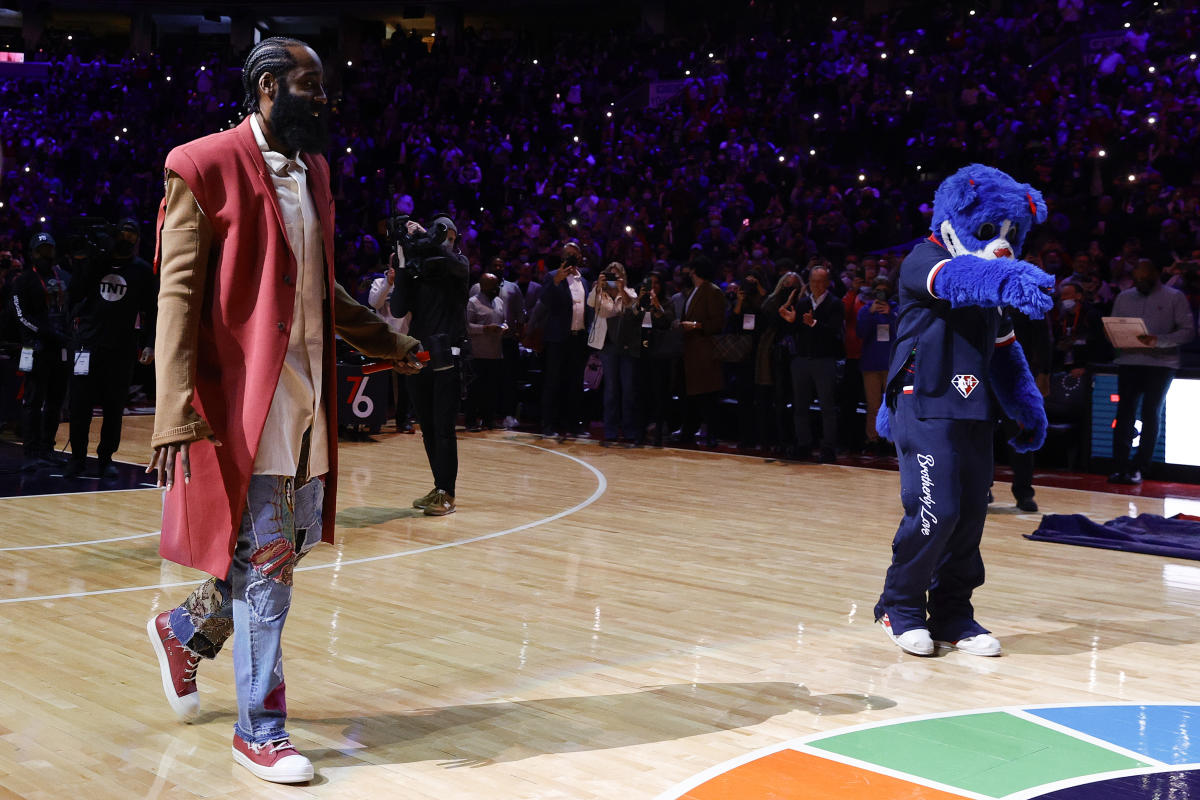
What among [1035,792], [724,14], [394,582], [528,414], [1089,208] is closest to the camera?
[1035,792]

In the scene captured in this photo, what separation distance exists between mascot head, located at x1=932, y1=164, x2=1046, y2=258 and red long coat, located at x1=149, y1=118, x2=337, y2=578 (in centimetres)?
270

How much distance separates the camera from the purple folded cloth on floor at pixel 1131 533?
685cm

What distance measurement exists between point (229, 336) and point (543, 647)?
6.55 ft

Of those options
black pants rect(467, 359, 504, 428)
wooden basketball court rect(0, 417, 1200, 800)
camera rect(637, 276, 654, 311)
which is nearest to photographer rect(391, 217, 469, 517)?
wooden basketball court rect(0, 417, 1200, 800)

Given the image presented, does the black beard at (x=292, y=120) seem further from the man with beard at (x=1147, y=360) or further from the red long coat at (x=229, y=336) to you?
the man with beard at (x=1147, y=360)

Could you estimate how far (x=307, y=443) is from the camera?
3277mm

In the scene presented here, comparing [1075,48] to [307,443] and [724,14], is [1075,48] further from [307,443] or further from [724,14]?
[307,443]

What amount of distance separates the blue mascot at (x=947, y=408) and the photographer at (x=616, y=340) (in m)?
7.09

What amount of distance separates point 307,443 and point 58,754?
1103 mm

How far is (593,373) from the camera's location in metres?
13.6

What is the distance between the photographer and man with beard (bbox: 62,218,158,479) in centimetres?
841

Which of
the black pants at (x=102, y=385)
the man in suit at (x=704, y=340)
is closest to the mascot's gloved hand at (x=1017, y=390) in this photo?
the black pants at (x=102, y=385)


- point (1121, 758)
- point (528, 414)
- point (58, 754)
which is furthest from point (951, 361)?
point (528, 414)

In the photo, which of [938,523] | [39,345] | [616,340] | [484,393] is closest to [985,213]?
[938,523]
